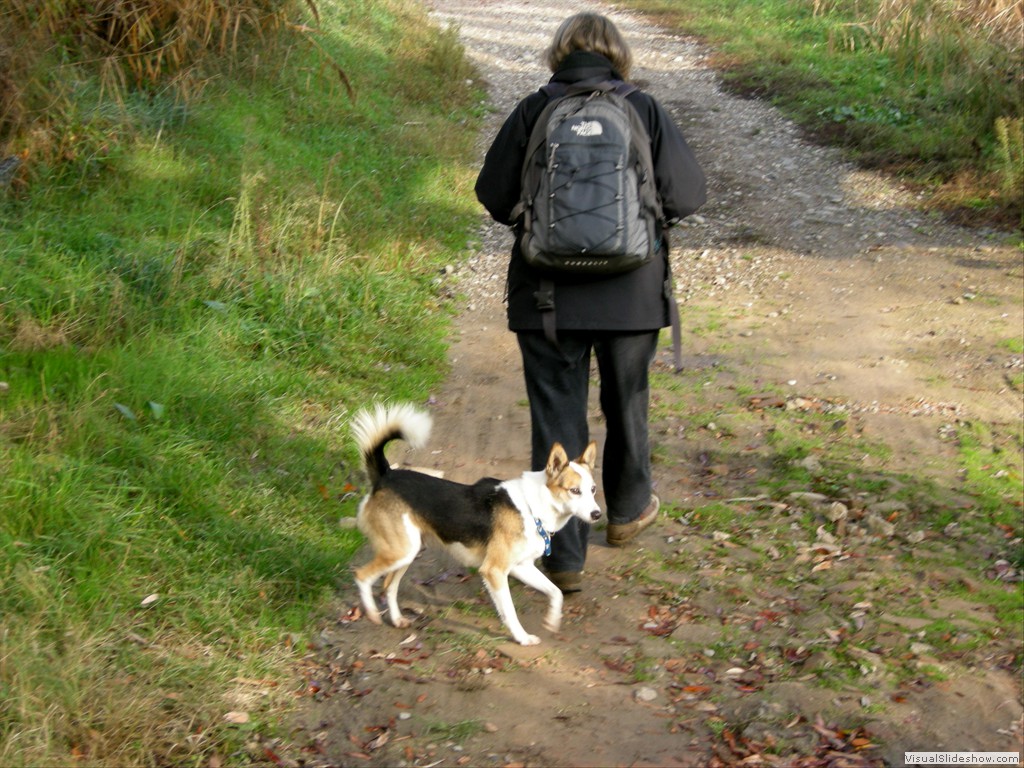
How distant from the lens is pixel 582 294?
14.2ft

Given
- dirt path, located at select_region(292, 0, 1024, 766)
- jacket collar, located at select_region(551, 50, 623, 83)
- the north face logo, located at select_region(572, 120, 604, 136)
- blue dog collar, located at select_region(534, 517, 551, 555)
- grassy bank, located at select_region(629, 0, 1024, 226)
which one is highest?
jacket collar, located at select_region(551, 50, 623, 83)

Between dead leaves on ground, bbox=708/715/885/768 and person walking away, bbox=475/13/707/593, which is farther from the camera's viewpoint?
person walking away, bbox=475/13/707/593

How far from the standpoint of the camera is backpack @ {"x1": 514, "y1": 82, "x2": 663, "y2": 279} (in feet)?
13.3

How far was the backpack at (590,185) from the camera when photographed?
4047 millimetres

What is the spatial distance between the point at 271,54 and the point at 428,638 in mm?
7424

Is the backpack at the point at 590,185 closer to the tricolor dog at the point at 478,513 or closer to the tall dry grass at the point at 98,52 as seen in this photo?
the tricolor dog at the point at 478,513

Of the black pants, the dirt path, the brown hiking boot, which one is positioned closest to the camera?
the dirt path

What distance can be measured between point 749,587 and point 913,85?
9.49m

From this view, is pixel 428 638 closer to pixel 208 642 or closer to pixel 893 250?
pixel 208 642

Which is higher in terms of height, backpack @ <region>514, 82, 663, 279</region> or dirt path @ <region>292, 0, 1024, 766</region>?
backpack @ <region>514, 82, 663, 279</region>

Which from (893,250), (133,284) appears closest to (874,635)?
(133,284)

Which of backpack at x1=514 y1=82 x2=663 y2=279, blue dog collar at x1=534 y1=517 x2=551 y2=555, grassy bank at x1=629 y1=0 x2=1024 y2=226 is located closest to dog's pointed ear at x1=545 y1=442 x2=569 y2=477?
blue dog collar at x1=534 y1=517 x2=551 y2=555

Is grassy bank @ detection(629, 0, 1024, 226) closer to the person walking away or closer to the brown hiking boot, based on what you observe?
the brown hiking boot

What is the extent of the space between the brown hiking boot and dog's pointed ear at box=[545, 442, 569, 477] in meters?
0.82
